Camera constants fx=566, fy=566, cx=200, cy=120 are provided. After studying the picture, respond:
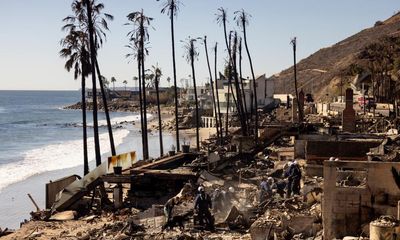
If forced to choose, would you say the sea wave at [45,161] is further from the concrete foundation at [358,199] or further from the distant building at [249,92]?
the concrete foundation at [358,199]

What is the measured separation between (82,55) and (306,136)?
483 inches

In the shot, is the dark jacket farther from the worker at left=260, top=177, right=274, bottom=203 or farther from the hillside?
the hillside

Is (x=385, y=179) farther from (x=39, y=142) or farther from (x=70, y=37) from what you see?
(x=39, y=142)

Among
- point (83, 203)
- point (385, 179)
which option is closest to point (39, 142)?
point (83, 203)

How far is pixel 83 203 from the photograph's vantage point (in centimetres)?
2372

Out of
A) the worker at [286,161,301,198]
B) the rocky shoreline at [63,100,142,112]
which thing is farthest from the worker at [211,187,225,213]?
the rocky shoreline at [63,100,142,112]

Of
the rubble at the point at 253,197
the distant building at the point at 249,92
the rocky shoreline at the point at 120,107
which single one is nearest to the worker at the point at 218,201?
the rubble at the point at 253,197

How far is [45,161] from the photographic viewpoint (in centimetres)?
5284

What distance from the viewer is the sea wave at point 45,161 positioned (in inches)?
1719

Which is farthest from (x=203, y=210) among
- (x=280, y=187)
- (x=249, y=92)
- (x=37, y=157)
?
(x=249, y=92)

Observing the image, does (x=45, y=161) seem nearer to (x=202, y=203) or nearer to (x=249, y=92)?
(x=249, y=92)

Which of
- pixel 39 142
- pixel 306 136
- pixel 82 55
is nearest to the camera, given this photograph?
pixel 306 136

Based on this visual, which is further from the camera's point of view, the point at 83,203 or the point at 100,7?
the point at 100,7

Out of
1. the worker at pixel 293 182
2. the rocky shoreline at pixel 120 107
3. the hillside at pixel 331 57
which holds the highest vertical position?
the hillside at pixel 331 57
